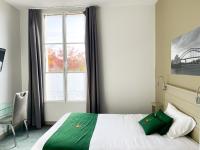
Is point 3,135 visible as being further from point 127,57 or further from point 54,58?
point 127,57

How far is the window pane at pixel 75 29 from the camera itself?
4.22 m

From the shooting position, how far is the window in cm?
423

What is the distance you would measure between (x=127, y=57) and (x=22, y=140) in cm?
272

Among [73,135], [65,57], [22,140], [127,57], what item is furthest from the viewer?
[65,57]

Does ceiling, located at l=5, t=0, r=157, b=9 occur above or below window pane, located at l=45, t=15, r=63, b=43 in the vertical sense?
above

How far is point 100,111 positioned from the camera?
161 inches

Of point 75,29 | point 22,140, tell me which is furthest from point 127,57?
point 22,140

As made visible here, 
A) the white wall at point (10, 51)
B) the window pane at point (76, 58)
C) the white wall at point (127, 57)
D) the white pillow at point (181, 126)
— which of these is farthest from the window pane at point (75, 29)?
the white pillow at point (181, 126)

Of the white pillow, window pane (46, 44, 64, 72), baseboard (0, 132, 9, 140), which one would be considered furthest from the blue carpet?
the white pillow

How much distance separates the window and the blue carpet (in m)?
0.84

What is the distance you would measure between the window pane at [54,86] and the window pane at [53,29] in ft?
2.70

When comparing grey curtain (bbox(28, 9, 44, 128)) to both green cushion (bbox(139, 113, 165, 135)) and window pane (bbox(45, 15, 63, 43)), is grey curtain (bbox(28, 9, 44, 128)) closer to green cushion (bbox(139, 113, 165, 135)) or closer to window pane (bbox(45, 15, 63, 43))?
window pane (bbox(45, 15, 63, 43))

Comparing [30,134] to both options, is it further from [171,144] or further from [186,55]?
[186,55]

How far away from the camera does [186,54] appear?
2297 mm
